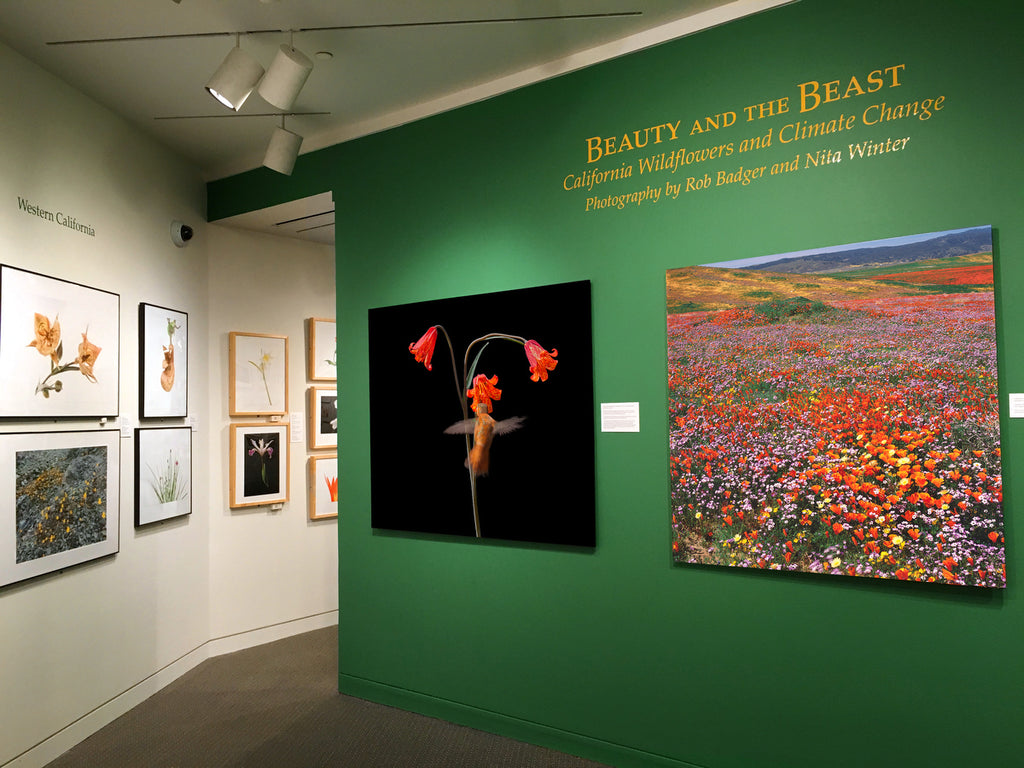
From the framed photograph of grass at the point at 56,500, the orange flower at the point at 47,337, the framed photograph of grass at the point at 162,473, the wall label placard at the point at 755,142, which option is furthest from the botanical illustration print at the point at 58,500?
the wall label placard at the point at 755,142

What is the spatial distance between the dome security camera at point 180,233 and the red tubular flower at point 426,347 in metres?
1.58

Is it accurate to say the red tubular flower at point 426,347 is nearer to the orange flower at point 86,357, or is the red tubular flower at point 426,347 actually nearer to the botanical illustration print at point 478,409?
the botanical illustration print at point 478,409

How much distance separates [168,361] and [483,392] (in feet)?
5.90

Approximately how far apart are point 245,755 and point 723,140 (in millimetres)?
3023

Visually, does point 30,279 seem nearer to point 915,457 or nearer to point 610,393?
point 610,393

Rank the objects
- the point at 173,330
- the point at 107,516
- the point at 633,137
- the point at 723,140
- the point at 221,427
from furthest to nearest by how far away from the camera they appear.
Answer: the point at 221,427, the point at 173,330, the point at 107,516, the point at 633,137, the point at 723,140

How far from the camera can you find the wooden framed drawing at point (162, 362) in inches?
134

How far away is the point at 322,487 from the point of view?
451 cm

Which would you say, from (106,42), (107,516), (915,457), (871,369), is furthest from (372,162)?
(915,457)

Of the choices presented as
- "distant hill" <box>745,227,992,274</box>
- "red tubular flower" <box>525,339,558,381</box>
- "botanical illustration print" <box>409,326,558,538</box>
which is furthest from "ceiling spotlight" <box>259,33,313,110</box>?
"distant hill" <box>745,227,992,274</box>

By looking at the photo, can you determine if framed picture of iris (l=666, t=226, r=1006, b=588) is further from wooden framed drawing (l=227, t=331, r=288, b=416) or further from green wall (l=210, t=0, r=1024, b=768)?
wooden framed drawing (l=227, t=331, r=288, b=416)

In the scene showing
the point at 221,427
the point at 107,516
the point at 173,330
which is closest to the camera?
the point at 107,516

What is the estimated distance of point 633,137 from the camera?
8.73 feet

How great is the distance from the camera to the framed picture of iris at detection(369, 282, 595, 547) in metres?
2.74
